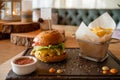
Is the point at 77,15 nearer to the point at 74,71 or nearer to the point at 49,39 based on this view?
the point at 49,39

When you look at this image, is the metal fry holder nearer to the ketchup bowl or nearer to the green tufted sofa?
the ketchup bowl

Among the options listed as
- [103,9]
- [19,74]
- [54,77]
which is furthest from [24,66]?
[103,9]

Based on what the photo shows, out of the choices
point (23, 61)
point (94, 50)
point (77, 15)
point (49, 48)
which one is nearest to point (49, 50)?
point (49, 48)

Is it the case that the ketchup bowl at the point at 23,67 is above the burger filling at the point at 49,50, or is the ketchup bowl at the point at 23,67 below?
below

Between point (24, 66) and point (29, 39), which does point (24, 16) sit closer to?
point (29, 39)

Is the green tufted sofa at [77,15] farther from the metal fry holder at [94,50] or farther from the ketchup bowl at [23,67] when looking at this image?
the ketchup bowl at [23,67]

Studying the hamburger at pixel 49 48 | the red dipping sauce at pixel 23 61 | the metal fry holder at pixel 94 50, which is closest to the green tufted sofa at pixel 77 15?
the metal fry holder at pixel 94 50
